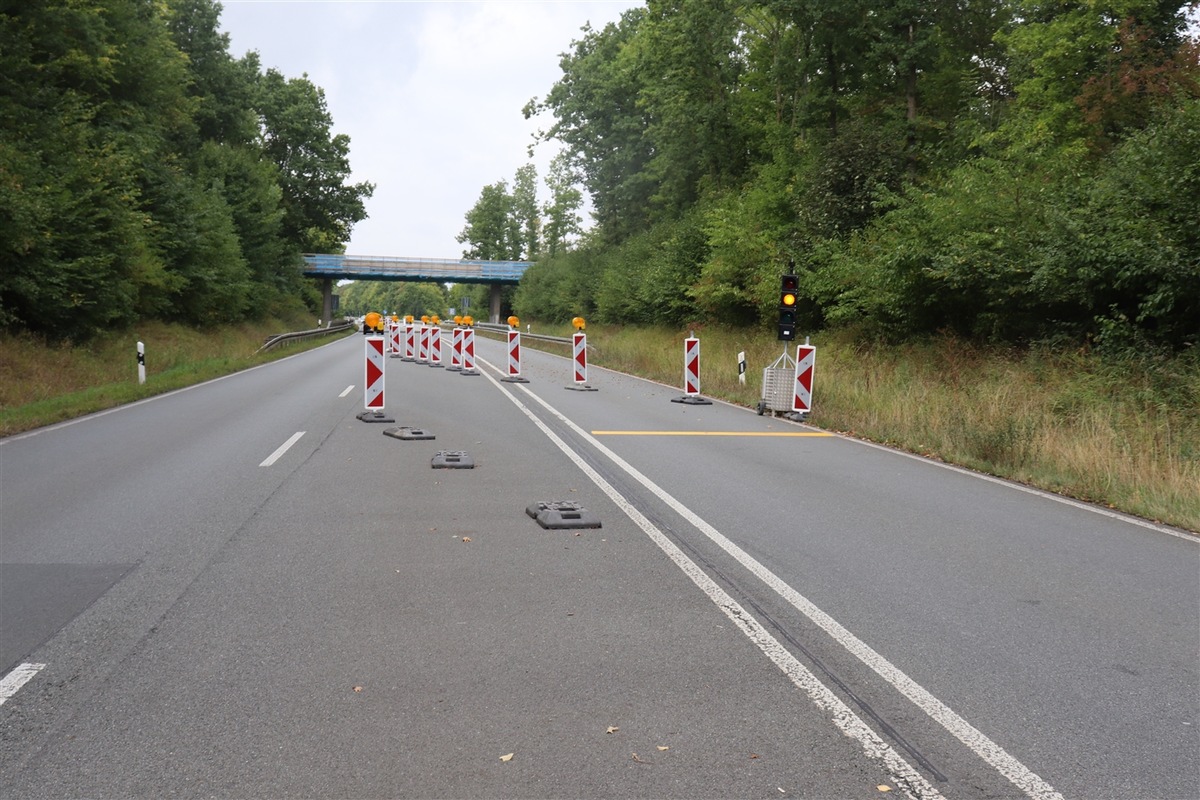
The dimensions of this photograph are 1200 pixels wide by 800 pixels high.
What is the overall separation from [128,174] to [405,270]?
52.7 metres

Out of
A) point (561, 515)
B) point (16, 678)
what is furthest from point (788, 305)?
point (16, 678)

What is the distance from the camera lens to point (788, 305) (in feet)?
51.9

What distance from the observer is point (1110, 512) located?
8055 millimetres

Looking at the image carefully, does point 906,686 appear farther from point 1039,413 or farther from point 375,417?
point 375,417

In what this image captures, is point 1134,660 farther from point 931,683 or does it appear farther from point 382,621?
point 382,621

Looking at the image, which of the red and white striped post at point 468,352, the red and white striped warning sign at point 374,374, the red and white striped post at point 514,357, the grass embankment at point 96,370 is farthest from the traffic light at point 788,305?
the grass embankment at point 96,370

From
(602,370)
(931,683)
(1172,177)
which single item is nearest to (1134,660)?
(931,683)

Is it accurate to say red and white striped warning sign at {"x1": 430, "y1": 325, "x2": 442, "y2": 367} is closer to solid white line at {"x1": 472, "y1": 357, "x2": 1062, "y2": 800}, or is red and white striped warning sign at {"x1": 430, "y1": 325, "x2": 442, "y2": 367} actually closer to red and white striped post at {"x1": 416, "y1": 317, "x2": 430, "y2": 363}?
red and white striped post at {"x1": 416, "y1": 317, "x2": 430, "y2": 363}

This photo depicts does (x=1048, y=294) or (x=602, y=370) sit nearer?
(x=1048, y=294)

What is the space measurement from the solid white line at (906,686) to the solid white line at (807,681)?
33 centimetres

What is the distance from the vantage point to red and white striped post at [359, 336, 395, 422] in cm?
1375

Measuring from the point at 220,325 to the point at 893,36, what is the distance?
3224cm

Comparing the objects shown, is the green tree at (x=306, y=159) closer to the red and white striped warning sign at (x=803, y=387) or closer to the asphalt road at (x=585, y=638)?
the red and white striped warning sign at (x=803, y=387)

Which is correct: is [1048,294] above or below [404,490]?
above
